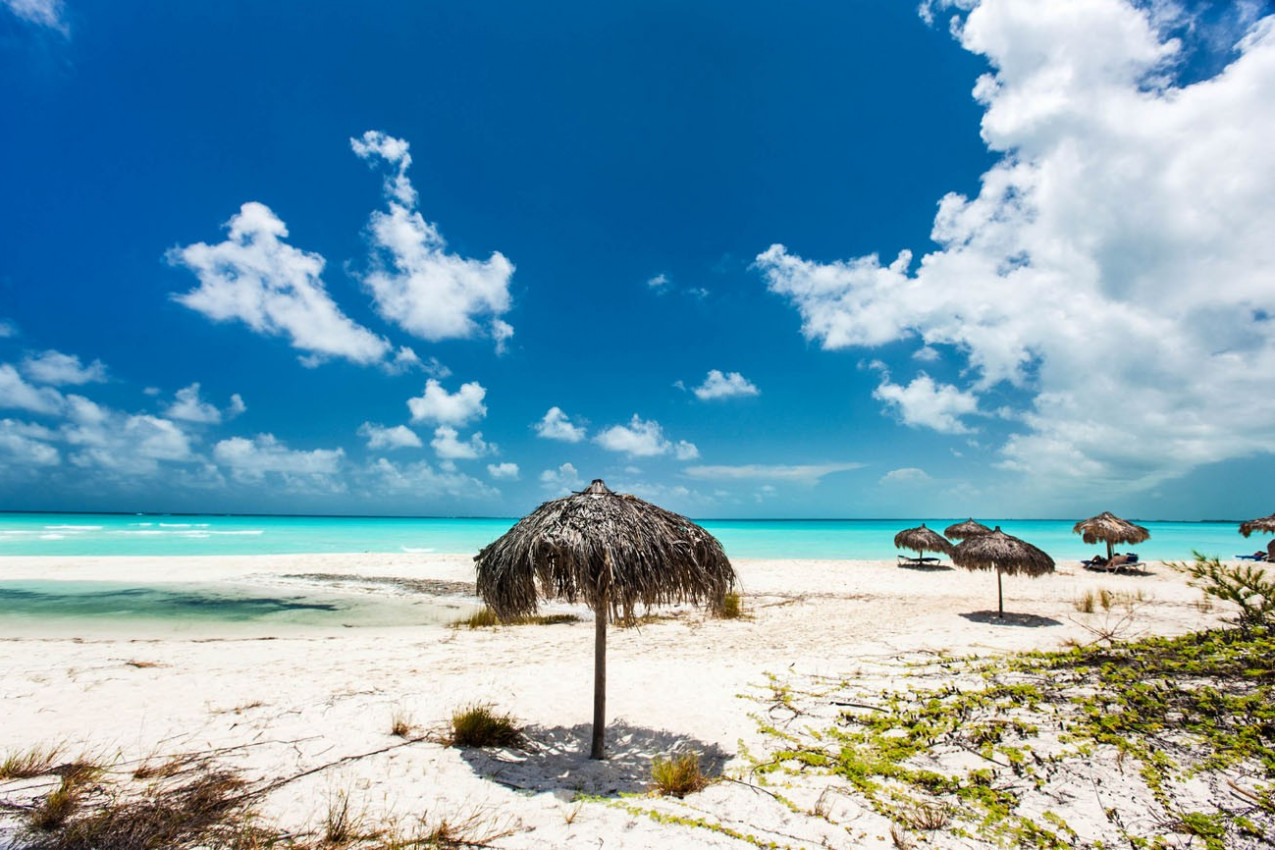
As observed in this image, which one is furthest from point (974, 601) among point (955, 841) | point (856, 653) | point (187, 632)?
point (187, 632)

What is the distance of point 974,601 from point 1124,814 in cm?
1273

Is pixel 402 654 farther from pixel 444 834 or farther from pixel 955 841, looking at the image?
pixel 955 841

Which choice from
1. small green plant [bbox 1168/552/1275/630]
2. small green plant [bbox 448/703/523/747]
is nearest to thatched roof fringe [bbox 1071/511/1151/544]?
small green plant [bbox 1168/552/1275/630]

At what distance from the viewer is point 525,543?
5195mm

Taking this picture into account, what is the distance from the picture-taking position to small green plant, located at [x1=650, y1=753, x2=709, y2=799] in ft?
15.0

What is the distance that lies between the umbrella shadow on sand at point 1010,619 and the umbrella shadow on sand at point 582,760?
8.86 meters

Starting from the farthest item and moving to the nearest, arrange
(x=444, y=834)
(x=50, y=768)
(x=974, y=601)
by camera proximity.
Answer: (x=974, y=601)
(x=50, y=768)
(x=444, y=834)

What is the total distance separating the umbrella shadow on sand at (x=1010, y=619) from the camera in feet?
37.0

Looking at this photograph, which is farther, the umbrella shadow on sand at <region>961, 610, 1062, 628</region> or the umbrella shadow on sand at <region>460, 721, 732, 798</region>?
the umbrella shadow on sand at <region>961, 610, 1062, 628</region>

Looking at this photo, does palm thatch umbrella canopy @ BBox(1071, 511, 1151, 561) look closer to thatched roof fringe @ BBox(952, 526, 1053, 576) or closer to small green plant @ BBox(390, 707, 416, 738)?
thatched roof fringe @ BBox(952, 526, 1053, 576)

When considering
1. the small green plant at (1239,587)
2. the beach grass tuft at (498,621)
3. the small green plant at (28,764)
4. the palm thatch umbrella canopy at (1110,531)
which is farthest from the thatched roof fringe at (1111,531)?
the small green plant at (28,764)

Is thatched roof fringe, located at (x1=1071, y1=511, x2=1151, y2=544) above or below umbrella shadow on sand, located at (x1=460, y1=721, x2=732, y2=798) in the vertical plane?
above

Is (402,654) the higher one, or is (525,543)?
(525,543)

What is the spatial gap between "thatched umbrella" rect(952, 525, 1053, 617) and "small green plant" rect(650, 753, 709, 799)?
9.35m
